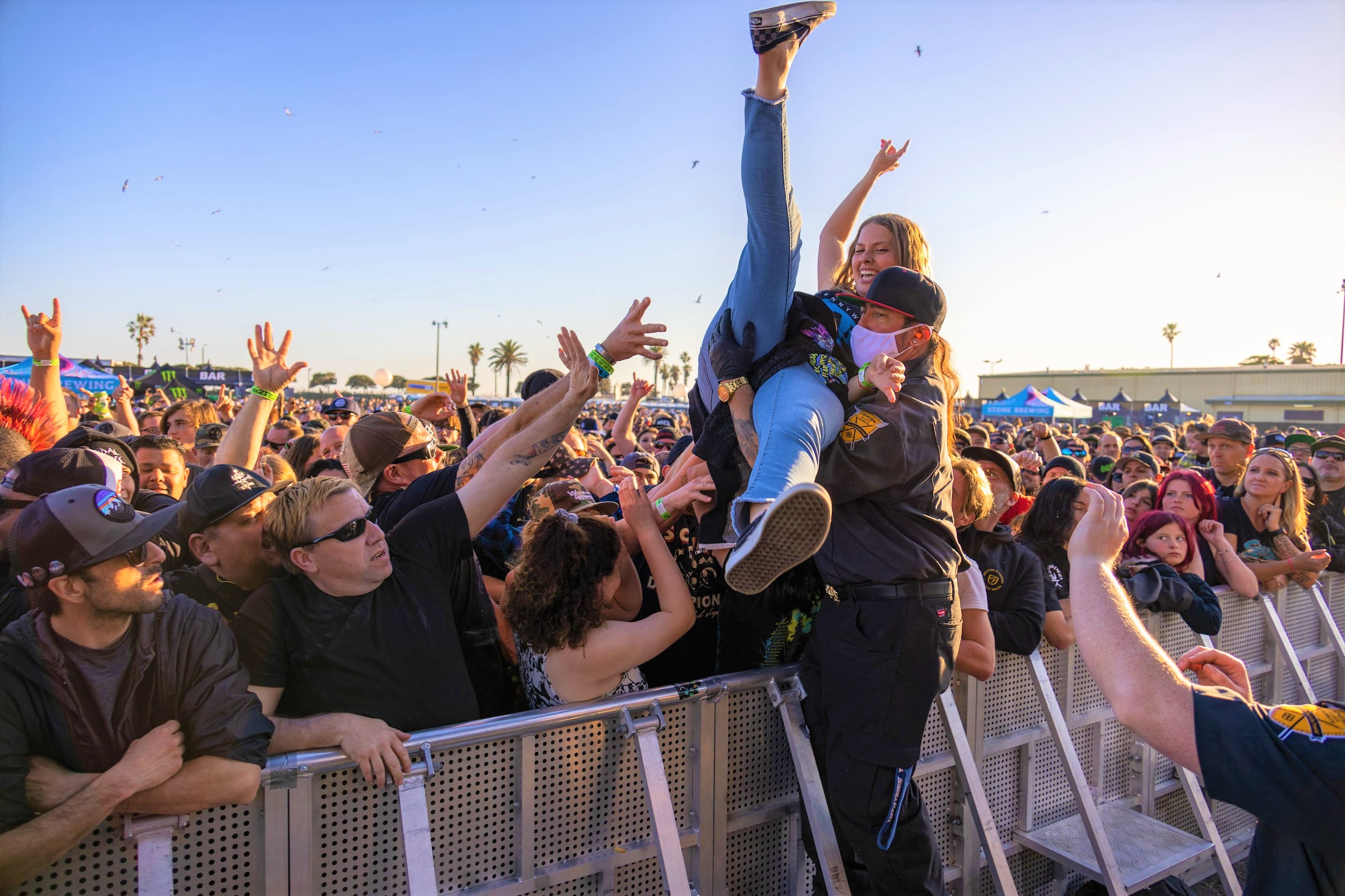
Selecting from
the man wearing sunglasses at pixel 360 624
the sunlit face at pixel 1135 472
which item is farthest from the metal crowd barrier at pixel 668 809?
the sunlit face at pixel 1135 472

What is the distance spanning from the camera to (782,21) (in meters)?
2.31

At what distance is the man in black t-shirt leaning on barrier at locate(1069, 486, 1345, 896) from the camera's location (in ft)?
4.96

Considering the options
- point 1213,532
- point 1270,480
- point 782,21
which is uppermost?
point 782,21

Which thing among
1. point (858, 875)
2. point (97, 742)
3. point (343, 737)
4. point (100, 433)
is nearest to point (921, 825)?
point (858, 875)

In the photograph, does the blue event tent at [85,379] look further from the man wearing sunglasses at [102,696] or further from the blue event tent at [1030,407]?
the blue event tent at [1030,407]

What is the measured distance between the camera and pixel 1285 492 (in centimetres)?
574

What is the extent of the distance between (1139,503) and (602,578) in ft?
15.2

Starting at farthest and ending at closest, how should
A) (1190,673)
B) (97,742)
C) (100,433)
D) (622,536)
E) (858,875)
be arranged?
1. (100,433)
2. (622,536)
3. (858,875)
4. (1190,673)
5. (97,742)

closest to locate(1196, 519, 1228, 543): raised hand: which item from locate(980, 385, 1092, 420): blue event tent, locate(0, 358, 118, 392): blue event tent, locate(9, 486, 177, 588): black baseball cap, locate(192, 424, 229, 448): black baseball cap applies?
locate(9, 486, 177, 588): black baseball cap

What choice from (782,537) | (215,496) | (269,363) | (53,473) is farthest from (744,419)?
(269,363)

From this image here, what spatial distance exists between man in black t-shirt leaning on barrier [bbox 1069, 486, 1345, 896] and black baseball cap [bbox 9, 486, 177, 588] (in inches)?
94.0

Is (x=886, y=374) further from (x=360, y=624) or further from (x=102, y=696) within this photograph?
(x=102, y=696)

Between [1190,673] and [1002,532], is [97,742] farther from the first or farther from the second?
[1002,532]

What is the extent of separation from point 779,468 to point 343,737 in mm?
1510
